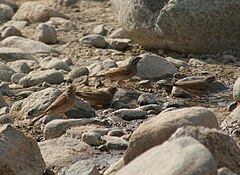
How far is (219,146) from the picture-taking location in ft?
21.7

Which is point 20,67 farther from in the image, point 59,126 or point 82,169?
point 82,169

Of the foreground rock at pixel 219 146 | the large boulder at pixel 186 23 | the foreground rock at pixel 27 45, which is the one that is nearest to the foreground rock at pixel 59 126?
the foreground rock at pixel 219 146

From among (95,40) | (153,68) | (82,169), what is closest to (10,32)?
(95,40)

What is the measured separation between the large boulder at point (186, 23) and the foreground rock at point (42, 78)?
170cm

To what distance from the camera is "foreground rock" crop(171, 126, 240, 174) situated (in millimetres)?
6582

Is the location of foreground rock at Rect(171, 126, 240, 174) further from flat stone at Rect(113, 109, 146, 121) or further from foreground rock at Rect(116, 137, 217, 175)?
flat stone at Rect(113, 109, 146, 121)

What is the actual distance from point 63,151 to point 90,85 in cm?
329

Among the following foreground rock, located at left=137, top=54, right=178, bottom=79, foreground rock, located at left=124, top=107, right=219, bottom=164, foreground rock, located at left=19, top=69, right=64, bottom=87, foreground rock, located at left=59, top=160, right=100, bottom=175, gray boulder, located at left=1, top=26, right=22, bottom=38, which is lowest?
gray boulder, located at left=1, top=26, right=22, bottom=38

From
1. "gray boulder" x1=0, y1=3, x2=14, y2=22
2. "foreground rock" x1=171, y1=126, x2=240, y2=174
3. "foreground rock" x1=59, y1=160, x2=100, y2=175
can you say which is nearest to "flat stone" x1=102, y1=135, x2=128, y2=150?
"foreground rock" x1=59, y1=160, x2=100, y2=175

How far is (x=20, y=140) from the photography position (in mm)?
7543

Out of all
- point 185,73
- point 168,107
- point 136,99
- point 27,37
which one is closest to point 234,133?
point 168,107

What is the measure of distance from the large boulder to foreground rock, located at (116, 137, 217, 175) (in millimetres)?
6518

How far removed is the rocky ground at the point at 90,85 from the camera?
8453 mm

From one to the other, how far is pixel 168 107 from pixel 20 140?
302 centimetres
